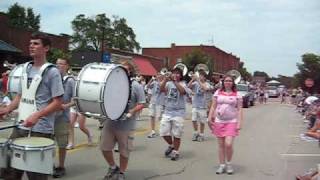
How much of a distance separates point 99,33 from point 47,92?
8891cm

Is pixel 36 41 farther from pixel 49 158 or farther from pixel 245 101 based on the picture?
pixel 245 101

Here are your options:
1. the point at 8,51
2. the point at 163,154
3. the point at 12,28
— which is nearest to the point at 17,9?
the point at 12,28

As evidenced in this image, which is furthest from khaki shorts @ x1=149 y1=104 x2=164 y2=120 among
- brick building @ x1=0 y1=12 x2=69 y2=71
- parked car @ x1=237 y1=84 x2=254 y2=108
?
brick building @ x1=0 y1=12 x2=69 y2=71

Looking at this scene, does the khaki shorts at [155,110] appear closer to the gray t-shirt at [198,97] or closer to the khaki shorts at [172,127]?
the gray t-shirt at [198,97]

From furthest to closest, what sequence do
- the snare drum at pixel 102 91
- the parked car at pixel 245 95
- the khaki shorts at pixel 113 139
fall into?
the parked car at pixel 245 95 → the khaki shorts at pixel 113 139 → the snare drum at pixel 102 91

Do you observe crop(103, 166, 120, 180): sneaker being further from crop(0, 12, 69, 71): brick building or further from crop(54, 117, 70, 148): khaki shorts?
crop(0, 12, 69, 71): brick building

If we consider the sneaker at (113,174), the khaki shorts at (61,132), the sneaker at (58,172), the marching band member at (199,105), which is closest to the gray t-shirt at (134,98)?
the sneaker at (113,174)

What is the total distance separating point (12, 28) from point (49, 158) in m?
35.7

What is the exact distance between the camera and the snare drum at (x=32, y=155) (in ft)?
16.8

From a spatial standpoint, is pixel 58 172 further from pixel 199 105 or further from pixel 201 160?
pixel 199 105

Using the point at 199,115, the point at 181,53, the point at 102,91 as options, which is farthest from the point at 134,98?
the point at 181,53

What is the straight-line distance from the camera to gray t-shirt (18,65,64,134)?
18.3 feet

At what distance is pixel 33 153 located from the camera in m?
5.14

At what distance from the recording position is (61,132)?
8477 mm
